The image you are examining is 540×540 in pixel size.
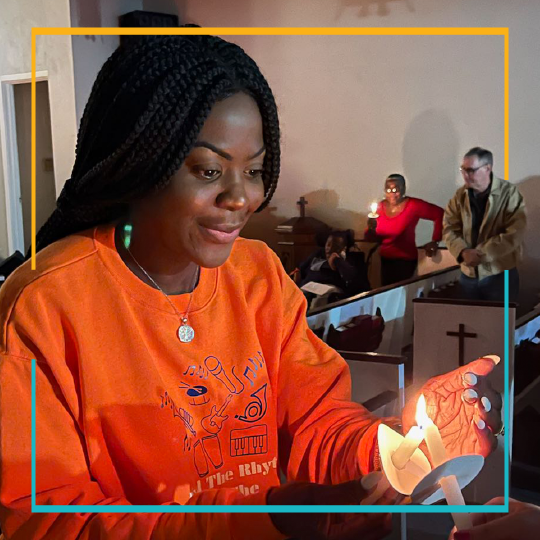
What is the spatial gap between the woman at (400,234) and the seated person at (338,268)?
0.10 feet

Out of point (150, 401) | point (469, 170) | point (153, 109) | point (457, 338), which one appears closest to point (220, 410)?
point (150, 401)

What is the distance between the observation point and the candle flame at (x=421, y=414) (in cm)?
56

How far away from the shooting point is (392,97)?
0.93 m

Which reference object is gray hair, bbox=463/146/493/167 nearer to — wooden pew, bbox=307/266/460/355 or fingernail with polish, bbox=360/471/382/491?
wooden pew, bbox=307/266/460/355

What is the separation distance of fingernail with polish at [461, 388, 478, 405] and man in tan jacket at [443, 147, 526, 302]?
0.82ft

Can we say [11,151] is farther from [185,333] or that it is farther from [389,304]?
[389,304]

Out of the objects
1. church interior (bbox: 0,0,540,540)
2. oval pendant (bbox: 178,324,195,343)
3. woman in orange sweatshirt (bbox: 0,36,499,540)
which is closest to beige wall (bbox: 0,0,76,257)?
church interior (bbox: 0,0,540,540)

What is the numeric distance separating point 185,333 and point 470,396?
0.96 feet

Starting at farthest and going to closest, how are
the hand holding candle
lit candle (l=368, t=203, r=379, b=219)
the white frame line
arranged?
1. lit candle (l=368, t=203, r=379, b=219)
2. the white frame line
3. the hand holding candle

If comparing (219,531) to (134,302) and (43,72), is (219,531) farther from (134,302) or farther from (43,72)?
(43,72)

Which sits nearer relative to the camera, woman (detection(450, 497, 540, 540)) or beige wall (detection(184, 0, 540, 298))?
woman (detection(450, 497, 540, 540))

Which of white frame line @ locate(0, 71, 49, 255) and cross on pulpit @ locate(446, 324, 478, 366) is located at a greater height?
white frame line @ locate(0, 71, 49, 255)

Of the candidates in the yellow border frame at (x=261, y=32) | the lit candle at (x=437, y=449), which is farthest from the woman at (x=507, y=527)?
the yellow border frame at (x=261, y=32)

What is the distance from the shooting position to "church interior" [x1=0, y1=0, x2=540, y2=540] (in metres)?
0.75
